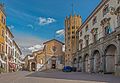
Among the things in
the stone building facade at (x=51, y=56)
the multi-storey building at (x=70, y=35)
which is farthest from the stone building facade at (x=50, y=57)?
the multi-storey building at (x=70, y=35)

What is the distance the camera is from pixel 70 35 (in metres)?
84.1

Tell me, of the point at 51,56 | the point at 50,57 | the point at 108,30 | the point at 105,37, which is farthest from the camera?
the point at 51,56

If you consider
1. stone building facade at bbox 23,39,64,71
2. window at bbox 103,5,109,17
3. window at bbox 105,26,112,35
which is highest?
window at bbox 103,5,109,17

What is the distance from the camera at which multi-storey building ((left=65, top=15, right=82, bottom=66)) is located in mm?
83500

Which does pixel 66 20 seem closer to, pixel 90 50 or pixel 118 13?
pixel 90 50

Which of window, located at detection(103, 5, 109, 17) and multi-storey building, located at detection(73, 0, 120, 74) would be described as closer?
multi-storey building, located at detection(73, 0, 120, 74)

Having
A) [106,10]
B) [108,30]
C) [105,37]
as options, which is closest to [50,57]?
[106,10]

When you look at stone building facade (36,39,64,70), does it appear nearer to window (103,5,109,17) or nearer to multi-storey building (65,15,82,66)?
multi-storey building (65,15,82,66)

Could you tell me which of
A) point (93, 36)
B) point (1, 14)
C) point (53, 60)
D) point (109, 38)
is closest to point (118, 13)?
point (109, 38)

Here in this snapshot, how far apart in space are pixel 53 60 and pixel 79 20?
18231 millimetres

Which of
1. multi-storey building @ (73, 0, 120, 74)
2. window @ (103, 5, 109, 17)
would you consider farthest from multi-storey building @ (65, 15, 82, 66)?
window @ (103, 5, 109, 17)

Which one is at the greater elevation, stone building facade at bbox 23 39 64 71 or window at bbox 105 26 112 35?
window at bbox 105 26 112 35

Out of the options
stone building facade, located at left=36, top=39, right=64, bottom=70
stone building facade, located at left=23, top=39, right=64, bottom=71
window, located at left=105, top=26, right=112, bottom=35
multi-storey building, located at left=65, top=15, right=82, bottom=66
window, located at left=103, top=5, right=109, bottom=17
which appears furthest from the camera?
stone building facade, located at left=36, top=39, right=64, bottom=70

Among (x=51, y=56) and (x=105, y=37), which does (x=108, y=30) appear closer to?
(x=105, y=37)
